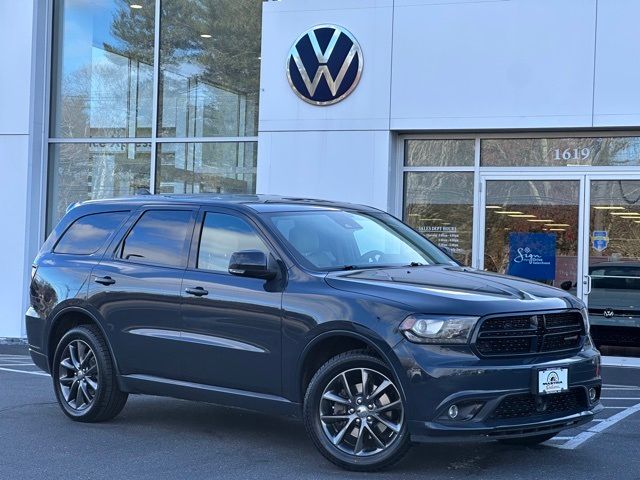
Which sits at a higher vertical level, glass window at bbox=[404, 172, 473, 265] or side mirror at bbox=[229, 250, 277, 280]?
glass window at bbox=[404, 172, 473, 265]

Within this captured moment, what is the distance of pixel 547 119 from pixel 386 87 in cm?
222

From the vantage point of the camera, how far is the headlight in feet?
18.6

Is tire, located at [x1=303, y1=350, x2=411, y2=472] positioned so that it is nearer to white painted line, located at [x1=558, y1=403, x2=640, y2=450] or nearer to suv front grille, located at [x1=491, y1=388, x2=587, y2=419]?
suv front grille, located at [x1=491, y1=388, x2=587, y2=419]

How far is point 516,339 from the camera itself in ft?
19.0

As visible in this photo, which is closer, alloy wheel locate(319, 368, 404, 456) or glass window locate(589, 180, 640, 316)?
alloy wheel locate(319, 368, 404, 456)

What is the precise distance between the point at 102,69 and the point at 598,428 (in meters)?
11.4

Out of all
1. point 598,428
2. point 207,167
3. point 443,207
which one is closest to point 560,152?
point 443,207

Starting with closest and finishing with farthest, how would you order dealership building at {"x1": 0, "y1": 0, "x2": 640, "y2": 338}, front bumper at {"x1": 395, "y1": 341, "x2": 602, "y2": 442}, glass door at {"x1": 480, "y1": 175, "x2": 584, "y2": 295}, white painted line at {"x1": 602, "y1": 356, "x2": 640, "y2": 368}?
front bumper at {"x1": 395, "y1": 341, "x2": 602, "y2": 442} < white painted line at {"x1": 602, "y1": 356, "x2": 640, "y2": 368} < dealership building at {"x1": 0, "y1": 0, "x2": 640, "y2": 338} < glass door at {"x1": 480, "y1": 175, "x2": 584, "y2": 295}

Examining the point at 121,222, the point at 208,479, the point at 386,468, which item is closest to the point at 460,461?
the point at 386,468

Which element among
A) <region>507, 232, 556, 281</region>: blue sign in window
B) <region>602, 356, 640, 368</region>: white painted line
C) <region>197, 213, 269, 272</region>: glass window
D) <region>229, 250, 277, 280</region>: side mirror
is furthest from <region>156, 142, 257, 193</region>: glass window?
<region>229, 250, 277, 280</region>: side mirror

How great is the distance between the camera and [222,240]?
23.0 ft

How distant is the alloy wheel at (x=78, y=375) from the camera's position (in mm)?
7703

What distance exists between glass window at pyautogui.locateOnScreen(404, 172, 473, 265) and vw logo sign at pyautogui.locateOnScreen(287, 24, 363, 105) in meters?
1.61

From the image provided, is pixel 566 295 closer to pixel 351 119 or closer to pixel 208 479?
pixel 208 479
